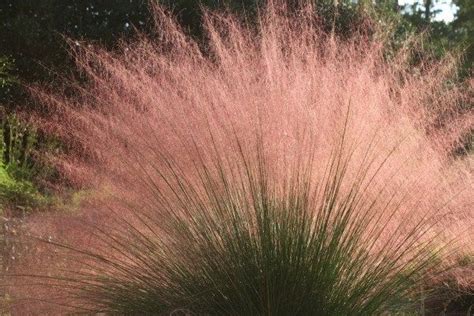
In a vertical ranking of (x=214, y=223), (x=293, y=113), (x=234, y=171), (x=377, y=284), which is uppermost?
(x=293, y=113)

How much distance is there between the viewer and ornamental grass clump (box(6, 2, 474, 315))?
8.09 ft

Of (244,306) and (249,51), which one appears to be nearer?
(244,306)

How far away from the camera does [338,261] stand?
247 centimetres

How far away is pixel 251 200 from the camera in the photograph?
8.41ft

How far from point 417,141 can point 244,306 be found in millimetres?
1482

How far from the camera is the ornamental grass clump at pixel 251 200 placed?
2.47m

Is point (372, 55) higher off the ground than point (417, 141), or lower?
higher

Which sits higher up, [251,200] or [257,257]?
[251,200]

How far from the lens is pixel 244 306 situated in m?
2.45

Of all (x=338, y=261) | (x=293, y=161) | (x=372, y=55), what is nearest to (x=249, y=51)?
(x=372, y=55)

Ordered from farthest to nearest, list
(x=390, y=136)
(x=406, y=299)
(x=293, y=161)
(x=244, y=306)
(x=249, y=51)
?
(x=249, y=51) → (x=390, y=136) → (x=406, y=299) → (x=293, y=161) → (x=244, y=306)

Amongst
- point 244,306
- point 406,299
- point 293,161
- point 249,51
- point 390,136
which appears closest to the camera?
point 244,306

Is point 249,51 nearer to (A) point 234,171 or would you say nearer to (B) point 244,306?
(A) point 234,171

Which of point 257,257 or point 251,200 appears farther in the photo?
→ point 251,200
